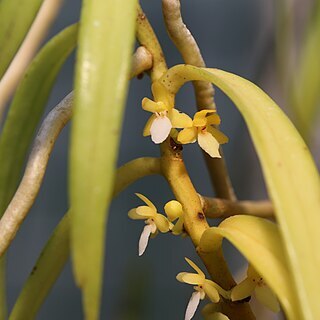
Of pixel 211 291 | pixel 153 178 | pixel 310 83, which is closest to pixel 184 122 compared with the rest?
pixel 211 291

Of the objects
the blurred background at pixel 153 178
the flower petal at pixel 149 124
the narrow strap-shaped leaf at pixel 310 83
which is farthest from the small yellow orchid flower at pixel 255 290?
the blurred background at pixel 153 178

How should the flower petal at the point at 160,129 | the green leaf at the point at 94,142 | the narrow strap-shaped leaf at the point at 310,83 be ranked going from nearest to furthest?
the green leaf at the point at 94,142 < the flower petal at the point at 160,129 < the narrow strap-shaped leaf at the point at 310,83

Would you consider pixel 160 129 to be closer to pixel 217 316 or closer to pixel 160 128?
pixel 160 128

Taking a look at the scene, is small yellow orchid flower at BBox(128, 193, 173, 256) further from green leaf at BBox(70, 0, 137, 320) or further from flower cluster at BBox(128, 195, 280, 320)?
green leaf at BBox(70, 0, 137, 320)

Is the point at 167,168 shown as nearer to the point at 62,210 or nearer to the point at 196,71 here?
the point at 196,71

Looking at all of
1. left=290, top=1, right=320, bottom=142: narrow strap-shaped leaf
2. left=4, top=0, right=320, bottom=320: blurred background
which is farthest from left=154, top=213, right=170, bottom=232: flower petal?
left=4, top=0, right=320, bottom=320: blurred background

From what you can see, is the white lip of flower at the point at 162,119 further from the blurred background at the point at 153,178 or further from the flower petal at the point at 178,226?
the blurred background at the point at 153,178

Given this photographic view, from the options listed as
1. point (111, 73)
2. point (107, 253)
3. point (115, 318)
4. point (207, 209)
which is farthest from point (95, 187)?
point (107, 253)
